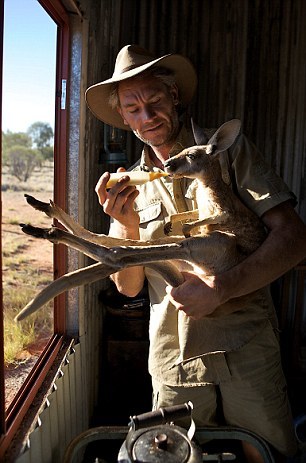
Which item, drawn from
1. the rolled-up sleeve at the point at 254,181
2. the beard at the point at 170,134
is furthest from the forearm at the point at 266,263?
the beard at the point at 170,134

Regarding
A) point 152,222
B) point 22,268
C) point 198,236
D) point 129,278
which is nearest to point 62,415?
point 129,278

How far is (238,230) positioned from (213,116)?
2.94m

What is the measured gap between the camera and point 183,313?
2234 millimetres

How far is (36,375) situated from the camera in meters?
2.59

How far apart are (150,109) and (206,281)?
38.0 inches

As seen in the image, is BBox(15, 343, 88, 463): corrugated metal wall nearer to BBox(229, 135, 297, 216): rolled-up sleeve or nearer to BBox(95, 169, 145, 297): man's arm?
BBox(95, 169, 145, 297): man's arm

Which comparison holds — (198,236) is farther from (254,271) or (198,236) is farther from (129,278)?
(129,278)

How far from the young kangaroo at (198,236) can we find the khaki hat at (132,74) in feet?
2.06

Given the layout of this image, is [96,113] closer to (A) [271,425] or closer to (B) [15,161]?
(A) [271,425]

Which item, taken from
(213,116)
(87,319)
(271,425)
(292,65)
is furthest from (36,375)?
(292,65)

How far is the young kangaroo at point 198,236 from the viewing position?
5.54 feet

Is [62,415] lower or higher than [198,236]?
lower

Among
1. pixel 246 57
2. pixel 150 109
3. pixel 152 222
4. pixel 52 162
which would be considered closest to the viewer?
pixel 150 109

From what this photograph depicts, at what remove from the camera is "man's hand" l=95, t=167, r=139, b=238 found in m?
2.03
